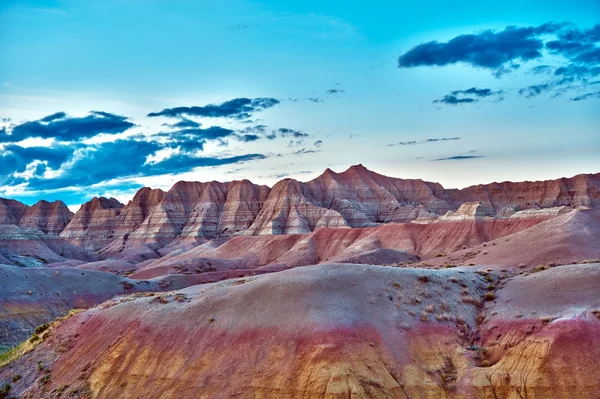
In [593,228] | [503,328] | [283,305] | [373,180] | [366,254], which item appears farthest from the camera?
[373,180]

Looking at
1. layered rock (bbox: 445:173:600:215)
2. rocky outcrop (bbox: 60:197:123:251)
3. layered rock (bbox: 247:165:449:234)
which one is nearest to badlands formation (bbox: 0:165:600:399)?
layered rock (bbox: 247:165:449:234)

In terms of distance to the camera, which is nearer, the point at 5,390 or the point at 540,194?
the point at 5,390

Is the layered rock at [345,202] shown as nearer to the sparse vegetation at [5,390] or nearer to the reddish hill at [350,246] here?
the reddish hill at [350,246]

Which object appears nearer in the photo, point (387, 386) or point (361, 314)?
point (387, 386)

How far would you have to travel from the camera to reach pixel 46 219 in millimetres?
196125

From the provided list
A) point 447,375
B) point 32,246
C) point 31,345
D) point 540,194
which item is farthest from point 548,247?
point 540,194

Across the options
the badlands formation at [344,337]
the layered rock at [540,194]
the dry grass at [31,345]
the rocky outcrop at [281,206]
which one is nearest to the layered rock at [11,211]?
the rocky outcrop at [281,206]

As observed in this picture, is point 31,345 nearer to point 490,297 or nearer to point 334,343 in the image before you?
point 334,343

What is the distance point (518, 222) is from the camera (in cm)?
9044

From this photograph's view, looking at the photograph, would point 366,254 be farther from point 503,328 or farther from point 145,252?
point 145,252

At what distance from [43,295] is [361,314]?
42719 millimetres

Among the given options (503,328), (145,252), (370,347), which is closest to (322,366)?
(370,347)

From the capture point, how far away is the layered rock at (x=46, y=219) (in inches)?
7517

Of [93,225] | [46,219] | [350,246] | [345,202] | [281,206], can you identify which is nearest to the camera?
[350,246]
